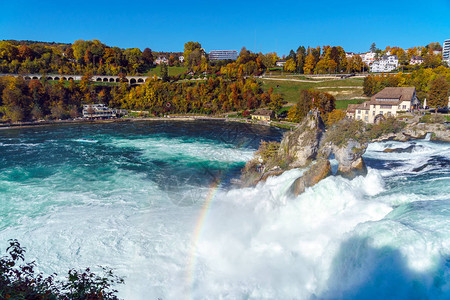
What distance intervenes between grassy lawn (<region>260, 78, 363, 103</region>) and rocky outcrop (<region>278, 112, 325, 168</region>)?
180ft

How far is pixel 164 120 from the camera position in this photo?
72.6 m

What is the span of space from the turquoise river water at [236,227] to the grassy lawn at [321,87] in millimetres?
46566

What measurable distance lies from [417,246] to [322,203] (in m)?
6.56

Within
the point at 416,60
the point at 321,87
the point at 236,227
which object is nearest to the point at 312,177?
the point at 236,227

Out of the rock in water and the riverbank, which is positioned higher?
the riverbank

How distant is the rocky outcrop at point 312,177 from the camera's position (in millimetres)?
18700

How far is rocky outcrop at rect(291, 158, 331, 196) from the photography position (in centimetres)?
1870

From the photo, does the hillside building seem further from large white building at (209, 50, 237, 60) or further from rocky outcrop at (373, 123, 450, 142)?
large white building at (209, 50, 237, 60)

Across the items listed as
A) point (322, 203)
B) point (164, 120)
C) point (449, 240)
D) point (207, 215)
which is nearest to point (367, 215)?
point (322, 203)

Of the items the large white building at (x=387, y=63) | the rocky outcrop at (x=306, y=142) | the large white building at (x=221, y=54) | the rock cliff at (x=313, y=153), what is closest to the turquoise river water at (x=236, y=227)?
the rock cliff at (x=313, y=153)

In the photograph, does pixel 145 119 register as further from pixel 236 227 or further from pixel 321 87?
pixel 236 227

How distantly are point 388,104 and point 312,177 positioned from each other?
109 feet

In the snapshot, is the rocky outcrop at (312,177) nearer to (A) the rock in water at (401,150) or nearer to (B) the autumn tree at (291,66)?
(A) the rock in water at (401,150)

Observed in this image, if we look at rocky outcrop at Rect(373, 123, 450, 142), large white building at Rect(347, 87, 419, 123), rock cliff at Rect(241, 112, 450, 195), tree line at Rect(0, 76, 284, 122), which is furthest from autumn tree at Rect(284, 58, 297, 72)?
rock cliff at Rect(241, 112, 450, 195)
